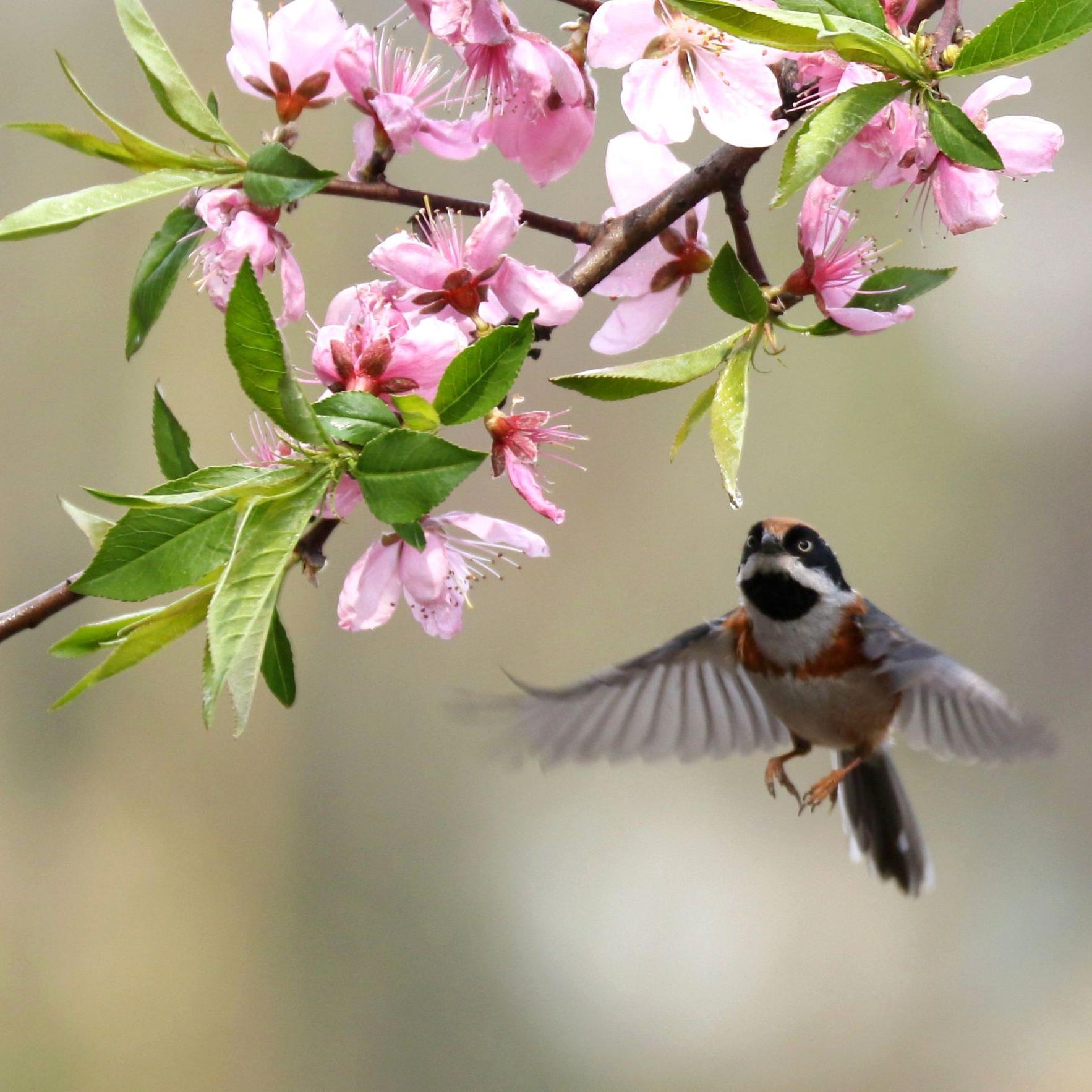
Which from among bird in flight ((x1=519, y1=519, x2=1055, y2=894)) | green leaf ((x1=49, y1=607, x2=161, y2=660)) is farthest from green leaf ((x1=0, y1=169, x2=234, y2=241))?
bird in flight ((x1=519, y1=519, x2=1055, y2=894))

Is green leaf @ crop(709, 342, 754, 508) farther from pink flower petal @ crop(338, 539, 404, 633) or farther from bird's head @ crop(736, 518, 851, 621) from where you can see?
bird's head @ crop(736, 518, 851, 621)

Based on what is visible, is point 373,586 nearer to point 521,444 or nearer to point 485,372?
point 521,444

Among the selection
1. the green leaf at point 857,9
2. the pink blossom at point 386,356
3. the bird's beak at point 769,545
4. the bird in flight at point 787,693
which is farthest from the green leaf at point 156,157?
the bird's beak at point 769,545

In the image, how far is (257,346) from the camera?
57cm

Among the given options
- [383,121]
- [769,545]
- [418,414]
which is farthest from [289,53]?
[769,545]

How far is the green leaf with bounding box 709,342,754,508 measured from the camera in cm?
65

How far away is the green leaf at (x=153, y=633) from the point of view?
65 cm

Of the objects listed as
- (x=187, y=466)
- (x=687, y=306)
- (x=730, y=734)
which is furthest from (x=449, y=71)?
(x=687, y=306)

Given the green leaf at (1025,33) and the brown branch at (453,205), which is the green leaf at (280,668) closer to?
the brown branch at (453,205)

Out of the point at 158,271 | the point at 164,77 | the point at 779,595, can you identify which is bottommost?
the point at 779,595

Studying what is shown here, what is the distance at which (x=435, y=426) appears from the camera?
0.63 metres

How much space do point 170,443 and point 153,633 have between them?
0.15 metres

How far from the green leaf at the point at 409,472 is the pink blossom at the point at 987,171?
1.24 ft

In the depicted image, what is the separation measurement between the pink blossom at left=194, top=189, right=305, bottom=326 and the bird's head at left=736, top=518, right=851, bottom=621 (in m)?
0.61
